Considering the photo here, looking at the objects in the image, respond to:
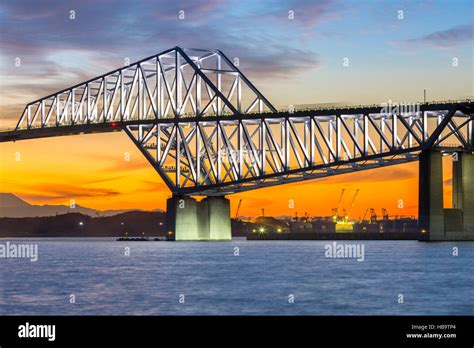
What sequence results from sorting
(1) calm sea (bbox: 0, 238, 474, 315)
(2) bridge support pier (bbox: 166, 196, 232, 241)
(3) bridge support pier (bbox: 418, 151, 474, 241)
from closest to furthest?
(1) calm sea (bbox: 0, 238, 474, 315), (3) bridge support pier (bbox: 418, 151, 474, 241), (2) bridge support pier (bbox: 166, 196, 232, 241)

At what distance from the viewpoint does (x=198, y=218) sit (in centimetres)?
16588

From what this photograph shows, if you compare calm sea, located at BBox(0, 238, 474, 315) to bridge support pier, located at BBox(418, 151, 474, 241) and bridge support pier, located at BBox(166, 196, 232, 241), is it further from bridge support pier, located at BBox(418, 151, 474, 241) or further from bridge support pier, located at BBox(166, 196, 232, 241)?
bridge support pier, located at BBox(166, 196, 232, 241)

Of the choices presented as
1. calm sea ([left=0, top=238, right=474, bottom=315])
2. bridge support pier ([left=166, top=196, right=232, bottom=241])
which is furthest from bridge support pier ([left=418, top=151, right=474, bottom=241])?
bridge support pier ([left=166, top=196, right=232, bottom=241])

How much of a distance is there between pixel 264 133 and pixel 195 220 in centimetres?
1986

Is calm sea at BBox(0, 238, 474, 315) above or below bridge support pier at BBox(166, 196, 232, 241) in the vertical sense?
below

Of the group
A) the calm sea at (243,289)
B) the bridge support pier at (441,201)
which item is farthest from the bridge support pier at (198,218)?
the calm sea at (243,289)

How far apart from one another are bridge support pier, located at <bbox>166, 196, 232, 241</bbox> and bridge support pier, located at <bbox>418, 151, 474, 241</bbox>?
43607 mm

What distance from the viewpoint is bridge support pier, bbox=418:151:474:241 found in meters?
124

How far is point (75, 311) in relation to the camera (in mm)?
50031

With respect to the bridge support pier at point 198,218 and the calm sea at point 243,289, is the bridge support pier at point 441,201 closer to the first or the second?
the calm sea at point 243,289
